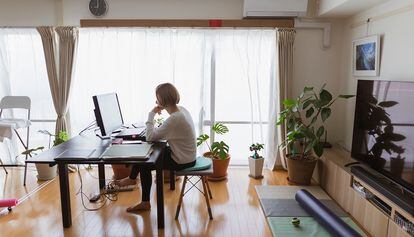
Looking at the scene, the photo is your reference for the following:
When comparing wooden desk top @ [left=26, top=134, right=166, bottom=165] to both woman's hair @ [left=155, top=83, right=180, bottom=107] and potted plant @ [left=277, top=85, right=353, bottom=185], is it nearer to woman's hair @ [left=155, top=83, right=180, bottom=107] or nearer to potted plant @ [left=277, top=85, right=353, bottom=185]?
woman's hair @ [left=155, top=83, right=180, bottom=107]

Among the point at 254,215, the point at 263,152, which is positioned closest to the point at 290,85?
the point at 263,152

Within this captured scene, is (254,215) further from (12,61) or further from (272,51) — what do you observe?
(12,61)

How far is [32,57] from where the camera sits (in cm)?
388

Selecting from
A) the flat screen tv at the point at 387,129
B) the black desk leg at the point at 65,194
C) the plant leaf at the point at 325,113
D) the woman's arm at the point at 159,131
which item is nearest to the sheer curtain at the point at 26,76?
the black desk leg at the point at 65,194

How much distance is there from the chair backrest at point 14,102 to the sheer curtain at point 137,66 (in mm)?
521

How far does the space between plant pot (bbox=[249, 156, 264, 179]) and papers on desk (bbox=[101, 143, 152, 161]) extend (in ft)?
5.14

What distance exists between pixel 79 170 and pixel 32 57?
60.9 inches

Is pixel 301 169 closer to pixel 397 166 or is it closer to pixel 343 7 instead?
pixel 397 166

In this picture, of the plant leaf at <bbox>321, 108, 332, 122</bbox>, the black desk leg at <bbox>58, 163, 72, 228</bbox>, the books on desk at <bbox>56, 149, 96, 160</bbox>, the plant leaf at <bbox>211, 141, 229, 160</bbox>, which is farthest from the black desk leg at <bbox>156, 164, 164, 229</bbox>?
the plant leaf at <bbox>321, 108, 332, 122</bbox>

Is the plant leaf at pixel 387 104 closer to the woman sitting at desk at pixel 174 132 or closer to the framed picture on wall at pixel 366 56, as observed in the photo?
the framed picture on wall at pixel 366 56

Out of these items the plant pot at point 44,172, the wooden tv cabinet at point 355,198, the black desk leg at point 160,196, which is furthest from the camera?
the plant pot at point 44,172

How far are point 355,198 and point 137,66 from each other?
2790 millimetres

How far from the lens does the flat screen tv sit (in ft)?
7.06

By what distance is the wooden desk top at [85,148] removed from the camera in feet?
7.18
